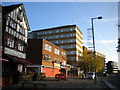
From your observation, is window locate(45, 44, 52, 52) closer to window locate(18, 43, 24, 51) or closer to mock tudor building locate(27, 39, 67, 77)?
mock tudor building locate(27, 39, 67, 77)

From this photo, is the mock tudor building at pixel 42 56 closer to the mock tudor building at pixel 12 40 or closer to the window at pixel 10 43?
the mock tudor building at pixel 12 40

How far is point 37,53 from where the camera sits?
42406 millimetres

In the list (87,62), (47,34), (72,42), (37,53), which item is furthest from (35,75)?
(47,34)

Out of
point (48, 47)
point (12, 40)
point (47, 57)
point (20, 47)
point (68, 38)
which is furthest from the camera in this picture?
point (68, 38)

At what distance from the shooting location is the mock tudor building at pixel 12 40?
70.5 feet

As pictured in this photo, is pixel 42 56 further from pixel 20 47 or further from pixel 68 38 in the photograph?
pixel 68 38

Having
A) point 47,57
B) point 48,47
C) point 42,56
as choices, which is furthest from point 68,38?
point 42,56

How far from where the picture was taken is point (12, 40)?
2455 centimetres

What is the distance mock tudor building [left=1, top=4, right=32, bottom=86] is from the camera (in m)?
21.5

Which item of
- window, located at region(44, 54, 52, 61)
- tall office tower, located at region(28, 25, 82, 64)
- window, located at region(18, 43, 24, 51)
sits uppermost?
tall office tower, located at region(28, 25, 82, 64)

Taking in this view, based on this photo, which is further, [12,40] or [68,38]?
[68,38]

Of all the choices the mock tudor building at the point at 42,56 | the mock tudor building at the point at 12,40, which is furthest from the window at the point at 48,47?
the mock tudor building at the point at 12,40

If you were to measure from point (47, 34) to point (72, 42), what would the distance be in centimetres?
1499

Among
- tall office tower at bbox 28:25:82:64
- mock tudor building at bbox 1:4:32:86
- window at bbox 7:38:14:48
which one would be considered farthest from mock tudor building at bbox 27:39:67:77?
tall office tower at bbox 28:25:82:64
